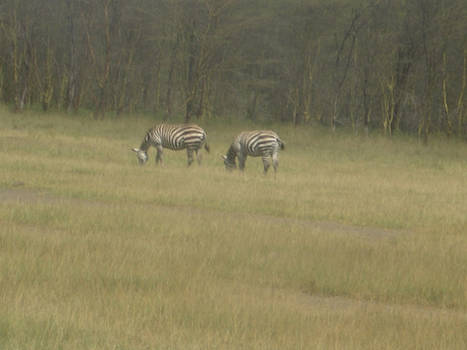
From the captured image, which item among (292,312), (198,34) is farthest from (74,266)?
(198,34)

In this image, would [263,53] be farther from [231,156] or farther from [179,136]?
[231,156]

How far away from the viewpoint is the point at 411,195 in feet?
54.9

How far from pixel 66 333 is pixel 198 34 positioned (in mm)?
36903

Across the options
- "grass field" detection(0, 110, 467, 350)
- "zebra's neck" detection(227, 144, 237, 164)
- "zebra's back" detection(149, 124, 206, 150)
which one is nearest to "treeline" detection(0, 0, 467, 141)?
"zebra's back" detection(149, 124, 206, 150)

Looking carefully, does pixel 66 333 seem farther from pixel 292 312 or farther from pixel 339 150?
pixel 339 150

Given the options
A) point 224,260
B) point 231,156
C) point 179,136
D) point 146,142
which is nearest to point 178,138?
point 179,136

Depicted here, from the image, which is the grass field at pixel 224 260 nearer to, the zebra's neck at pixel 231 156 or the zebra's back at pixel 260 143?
the zebra's back at pixel 260 143

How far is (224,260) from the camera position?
26.6 ft

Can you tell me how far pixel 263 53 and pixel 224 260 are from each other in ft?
137

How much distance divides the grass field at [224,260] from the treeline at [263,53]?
68.4 feet

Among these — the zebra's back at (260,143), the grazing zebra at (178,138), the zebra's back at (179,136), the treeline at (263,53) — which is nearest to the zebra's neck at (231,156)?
the zebra's back at (260,143)

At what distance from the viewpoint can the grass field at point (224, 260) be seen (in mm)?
5199

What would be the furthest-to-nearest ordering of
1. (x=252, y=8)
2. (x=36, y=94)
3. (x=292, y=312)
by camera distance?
(x=36, y=94) < (x=252, y=8) < (x=292, y=312)

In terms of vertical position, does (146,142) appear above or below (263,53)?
below
